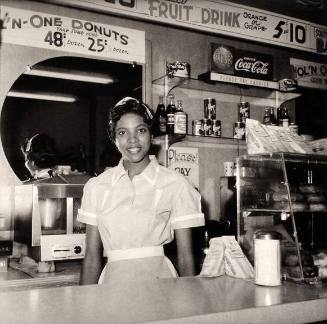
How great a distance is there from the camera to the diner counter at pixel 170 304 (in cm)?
100

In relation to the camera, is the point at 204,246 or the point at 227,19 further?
the point at 227,19

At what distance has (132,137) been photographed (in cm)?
203

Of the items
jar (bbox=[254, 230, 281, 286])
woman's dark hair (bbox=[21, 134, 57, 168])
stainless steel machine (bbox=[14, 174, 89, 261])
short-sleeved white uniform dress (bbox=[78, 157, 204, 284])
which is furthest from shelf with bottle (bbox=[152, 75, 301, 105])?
jar (bbox=[254, 230, 281, 286])

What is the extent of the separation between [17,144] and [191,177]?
4.66 feet

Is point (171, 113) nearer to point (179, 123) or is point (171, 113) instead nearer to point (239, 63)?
point (179, 123)

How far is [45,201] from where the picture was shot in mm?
2449

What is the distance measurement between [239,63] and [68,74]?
1394 mm

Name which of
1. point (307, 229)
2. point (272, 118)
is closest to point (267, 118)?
point (272, 118)

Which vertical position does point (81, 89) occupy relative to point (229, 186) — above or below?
above

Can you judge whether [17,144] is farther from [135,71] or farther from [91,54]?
[135,71]

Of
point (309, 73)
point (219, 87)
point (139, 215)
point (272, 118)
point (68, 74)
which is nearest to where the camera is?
point (139, 215)

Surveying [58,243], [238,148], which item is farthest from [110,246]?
[238,148]

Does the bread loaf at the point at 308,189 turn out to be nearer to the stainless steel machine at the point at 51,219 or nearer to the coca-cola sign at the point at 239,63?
the stainless steel machine at the point at 51,219

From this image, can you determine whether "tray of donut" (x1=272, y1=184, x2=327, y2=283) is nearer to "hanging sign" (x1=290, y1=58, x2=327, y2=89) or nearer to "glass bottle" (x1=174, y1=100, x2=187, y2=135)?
"glass bottle" (x1=174, y1=100, x2=187, y2=135)
